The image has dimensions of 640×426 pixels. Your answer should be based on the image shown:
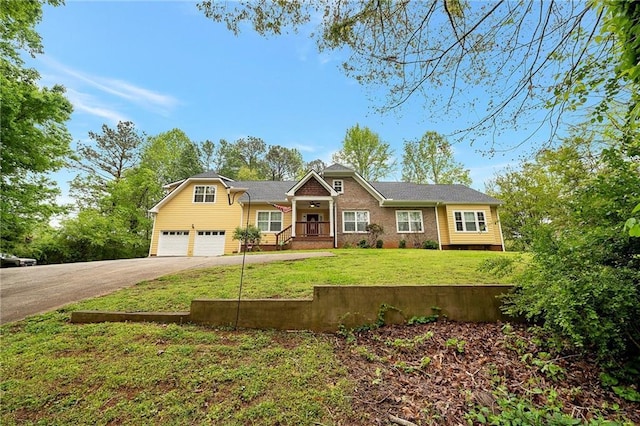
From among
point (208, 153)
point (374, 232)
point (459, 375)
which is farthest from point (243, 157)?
point (459, 375)

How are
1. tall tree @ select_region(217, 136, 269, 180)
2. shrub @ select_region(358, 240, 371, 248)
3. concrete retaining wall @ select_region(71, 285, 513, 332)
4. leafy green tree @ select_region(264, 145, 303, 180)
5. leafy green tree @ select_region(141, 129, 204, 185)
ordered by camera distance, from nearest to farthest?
concrete retaining wall @ select_region(71, 285, 513, 332) → shrub @ select_region(358, 240, 371, 248) → leafy green tree @ select_region(141, 129, 204, 185) → tall tree @ select_region(217, 136, 269, 180) → leafy green tree @ select_region(264, 145, 303, 180)

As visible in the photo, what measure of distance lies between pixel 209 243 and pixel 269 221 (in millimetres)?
3921

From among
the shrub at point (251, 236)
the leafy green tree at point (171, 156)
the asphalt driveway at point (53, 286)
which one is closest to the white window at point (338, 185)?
the shrub at point (251, 236)

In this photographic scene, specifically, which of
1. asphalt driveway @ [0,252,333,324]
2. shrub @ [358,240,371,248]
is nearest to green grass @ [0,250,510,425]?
asphalt driveway @ [0,252,333,324]

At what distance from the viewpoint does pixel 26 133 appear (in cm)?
782

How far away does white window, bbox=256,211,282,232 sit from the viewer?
1652 centimetres

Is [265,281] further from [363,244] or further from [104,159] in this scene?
[104,159]

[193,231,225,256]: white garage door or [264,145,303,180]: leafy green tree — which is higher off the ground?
[264,145,303,180]: leafy green tree

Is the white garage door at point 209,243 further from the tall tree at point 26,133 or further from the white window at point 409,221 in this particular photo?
the white window at point 409,221

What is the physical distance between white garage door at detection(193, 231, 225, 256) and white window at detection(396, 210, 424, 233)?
11.1 meters

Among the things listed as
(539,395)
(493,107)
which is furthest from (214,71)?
(539,395)

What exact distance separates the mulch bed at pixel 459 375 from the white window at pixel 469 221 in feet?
47.4

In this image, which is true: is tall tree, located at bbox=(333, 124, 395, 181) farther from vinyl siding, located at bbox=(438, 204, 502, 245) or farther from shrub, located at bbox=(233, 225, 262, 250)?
shrub, located at bbox=(233, 225, 262, 250)

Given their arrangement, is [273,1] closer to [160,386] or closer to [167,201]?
[160,386]
